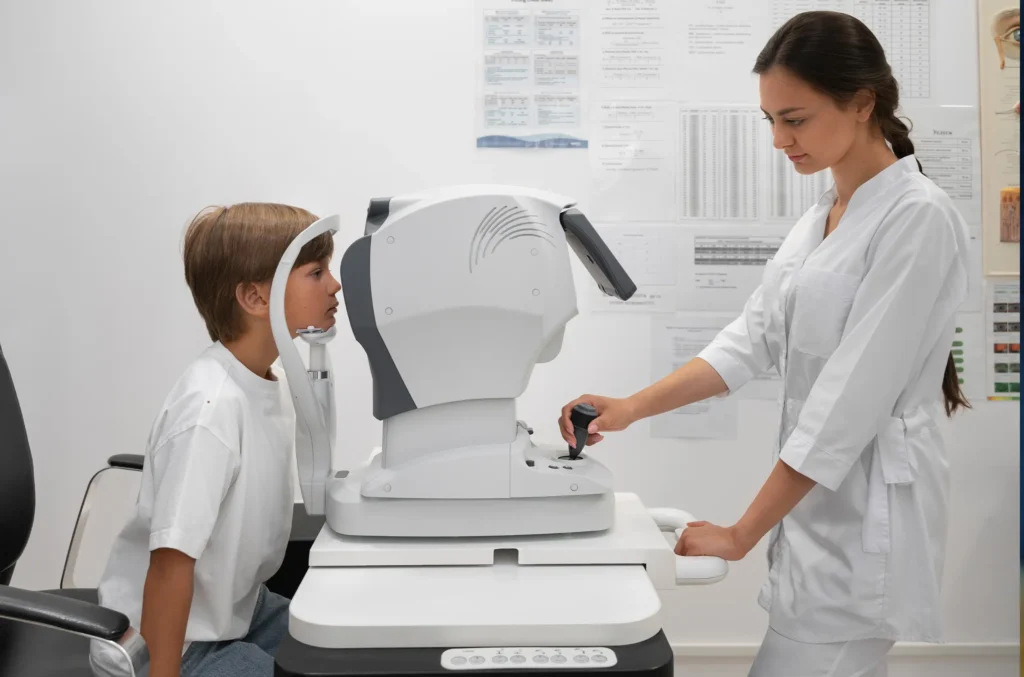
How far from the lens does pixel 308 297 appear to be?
1248mm

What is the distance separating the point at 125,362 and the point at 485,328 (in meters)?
1.42

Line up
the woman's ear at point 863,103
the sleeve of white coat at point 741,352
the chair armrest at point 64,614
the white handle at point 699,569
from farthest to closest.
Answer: the sleeve of white coat at point 741,352, the woman's ear at point 863,103, the white handle at point 699,569, the chair armrest at point 64,614

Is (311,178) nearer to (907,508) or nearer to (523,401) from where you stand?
(523,401)

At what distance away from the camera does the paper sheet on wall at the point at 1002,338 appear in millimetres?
2186

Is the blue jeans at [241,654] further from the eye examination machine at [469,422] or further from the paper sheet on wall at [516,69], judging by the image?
the paper sheet on wall at [516,69]

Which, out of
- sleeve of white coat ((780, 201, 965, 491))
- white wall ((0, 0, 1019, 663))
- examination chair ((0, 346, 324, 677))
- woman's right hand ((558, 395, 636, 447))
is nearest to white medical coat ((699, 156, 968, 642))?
sleeve of white coat ((780, 201, 965, 491))

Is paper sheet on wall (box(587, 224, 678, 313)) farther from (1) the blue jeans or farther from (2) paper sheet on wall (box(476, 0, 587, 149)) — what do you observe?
(1) the blue jeans

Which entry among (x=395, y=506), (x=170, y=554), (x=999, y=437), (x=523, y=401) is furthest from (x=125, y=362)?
(x=999, y=437)

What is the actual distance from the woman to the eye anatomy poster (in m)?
1.12

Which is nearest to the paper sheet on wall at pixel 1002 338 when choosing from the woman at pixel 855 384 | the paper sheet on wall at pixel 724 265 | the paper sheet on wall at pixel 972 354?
the paper sheet on wall at pixel 972 354

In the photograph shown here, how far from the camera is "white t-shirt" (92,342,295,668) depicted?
1.08 m

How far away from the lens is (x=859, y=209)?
48.1 inches

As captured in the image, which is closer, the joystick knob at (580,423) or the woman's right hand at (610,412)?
the joystick knob at (580,423)

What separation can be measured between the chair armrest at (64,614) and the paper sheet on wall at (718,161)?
1.61 metres
